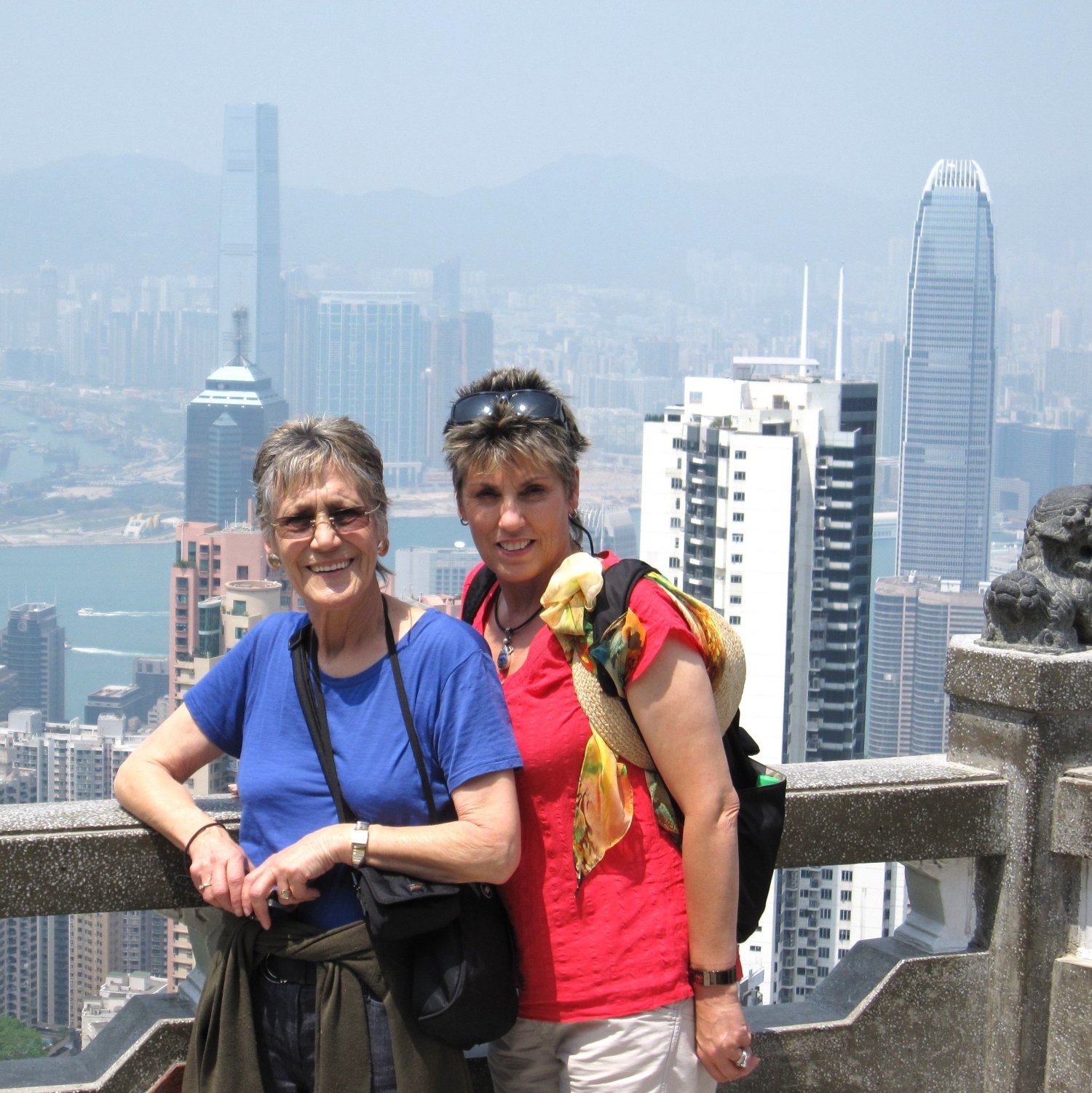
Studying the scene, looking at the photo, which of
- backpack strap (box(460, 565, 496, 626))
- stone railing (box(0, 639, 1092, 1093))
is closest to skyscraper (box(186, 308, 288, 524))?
stone railing (box(0, 639, 1092, 1093))

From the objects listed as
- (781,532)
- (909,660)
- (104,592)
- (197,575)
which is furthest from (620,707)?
(104,592)

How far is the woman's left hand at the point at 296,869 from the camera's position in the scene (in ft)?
5.69

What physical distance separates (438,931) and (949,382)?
174 m

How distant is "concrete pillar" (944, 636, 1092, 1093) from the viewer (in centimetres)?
242

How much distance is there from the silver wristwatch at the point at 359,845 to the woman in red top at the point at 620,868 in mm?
234

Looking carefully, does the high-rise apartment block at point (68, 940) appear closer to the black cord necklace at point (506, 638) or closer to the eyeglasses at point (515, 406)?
the black cord necklace at point (506, 638)

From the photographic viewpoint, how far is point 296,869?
5.67 ft

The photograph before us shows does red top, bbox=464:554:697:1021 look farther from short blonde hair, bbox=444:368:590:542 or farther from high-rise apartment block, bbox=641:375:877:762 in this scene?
high-rise apartment block, bbox=641:375:877:762

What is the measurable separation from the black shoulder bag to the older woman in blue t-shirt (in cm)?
1

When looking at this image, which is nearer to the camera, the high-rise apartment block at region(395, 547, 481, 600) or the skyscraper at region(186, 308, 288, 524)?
the high-rise apartment block at region(395, 547, 481, 600)

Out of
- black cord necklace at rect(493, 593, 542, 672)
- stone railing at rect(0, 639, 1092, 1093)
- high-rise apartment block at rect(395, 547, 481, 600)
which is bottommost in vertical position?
high-rise apartment block at rect(395, 547, 481, 600)

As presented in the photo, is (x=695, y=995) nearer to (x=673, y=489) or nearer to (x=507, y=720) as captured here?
(x=507, y=720)

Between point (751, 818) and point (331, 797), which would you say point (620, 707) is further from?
point (331, 797)

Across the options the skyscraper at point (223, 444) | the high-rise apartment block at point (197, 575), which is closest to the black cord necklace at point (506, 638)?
the high-rise apartment block at point (197, 575)
